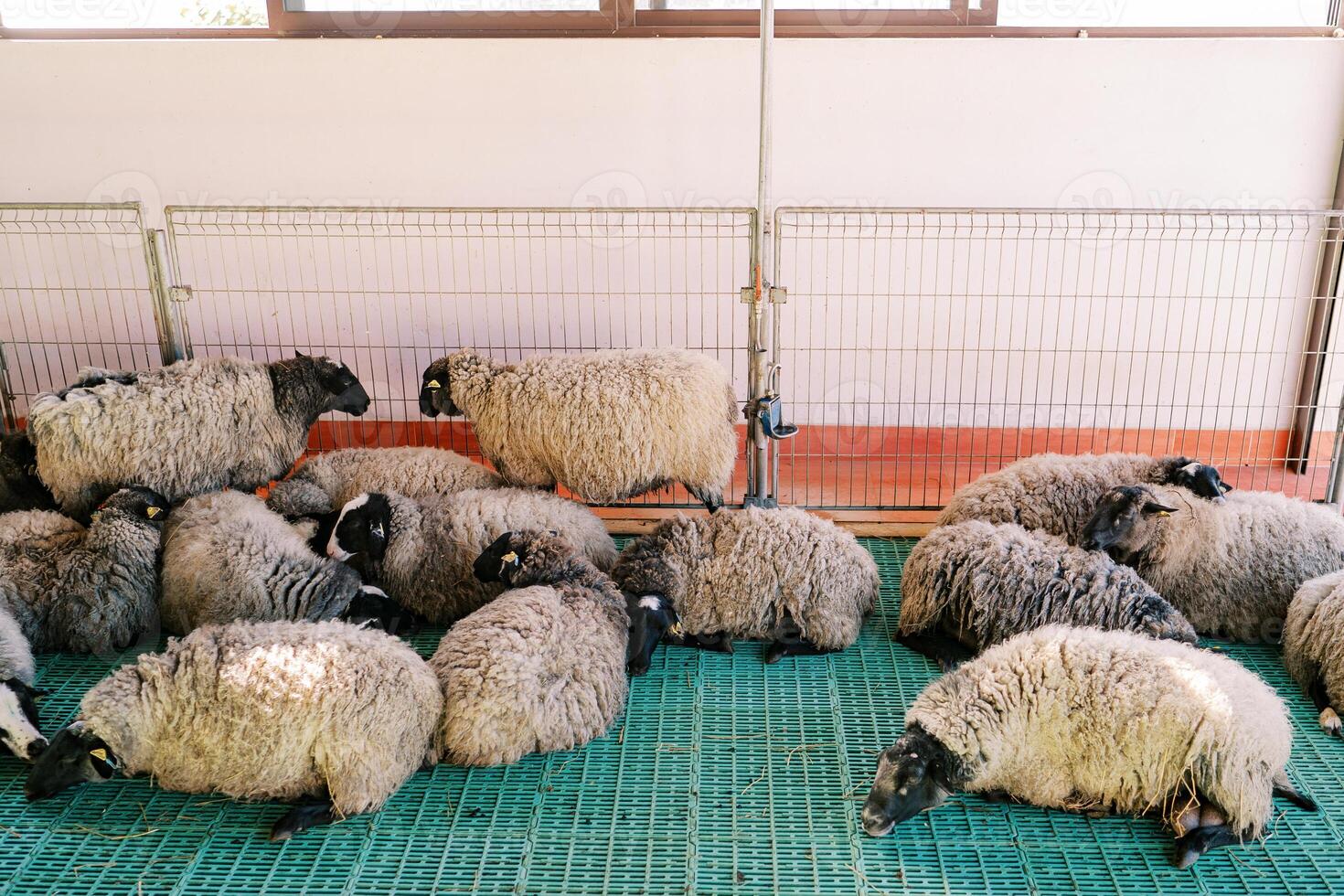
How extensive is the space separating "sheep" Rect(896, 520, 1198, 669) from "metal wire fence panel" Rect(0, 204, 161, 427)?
4636 millimetres

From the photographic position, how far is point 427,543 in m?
4.27

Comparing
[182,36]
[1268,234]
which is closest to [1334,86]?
[1268,234]

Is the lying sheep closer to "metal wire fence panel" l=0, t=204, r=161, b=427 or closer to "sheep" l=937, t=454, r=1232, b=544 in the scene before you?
"sheep" l=937, t=454, r=1232, b=544

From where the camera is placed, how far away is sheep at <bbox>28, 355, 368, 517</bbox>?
A: 4.44m

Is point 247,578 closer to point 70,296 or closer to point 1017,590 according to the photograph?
point 1017,590

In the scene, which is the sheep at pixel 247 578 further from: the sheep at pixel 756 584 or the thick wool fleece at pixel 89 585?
the sheep at pixel 756 584

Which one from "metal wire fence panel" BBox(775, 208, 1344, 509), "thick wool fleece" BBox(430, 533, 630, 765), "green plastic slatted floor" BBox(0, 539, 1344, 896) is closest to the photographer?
"green plastic slatted floor" BBox(0, 539, 1344, 896)

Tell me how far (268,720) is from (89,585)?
4.89 feet

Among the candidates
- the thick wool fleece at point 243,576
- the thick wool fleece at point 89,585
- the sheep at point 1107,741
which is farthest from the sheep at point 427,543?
the sheep at point 1107,741

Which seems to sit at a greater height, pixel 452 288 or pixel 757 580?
pixel 452 288

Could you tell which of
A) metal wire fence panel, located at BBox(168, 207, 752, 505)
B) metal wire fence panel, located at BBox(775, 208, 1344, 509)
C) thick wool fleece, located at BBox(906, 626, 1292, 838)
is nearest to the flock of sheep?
thick wool fleece, located at BBox(906, 626, 1292, 838)

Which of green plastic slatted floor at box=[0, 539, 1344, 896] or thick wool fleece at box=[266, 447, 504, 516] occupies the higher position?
thick wool fleece at box=[266, 447, 504, 516]

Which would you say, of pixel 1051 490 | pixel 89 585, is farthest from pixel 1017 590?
pixel 89 585

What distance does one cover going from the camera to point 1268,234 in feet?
19.2
